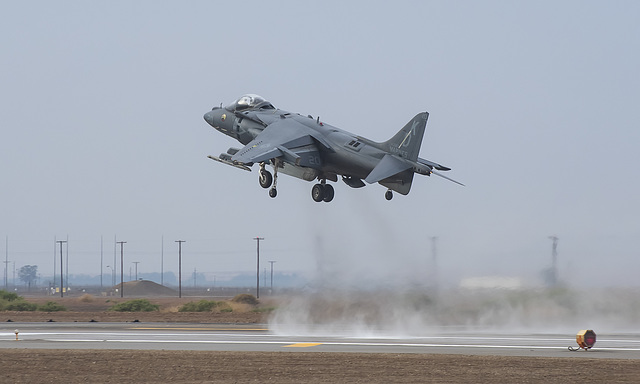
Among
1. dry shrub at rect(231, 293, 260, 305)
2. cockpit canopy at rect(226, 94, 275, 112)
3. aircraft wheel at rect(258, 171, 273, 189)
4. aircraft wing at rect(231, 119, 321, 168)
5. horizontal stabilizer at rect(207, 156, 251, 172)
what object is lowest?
dry shrub at rect(231, 293, 260, 305)

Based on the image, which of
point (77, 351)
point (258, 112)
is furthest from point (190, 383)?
point (258, 112)

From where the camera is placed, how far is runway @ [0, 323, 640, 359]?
38.5 m

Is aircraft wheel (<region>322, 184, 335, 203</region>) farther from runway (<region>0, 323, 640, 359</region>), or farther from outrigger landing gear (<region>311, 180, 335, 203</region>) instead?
runway (<region>0, 323, 640, 359</region>)

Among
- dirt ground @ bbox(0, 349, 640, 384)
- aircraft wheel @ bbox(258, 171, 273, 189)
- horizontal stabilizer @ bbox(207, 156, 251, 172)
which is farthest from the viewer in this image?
aircraft wheel @ bbox(258, 171, 273, 189)

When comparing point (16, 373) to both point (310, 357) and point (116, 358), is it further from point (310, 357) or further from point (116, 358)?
point (310, 357)

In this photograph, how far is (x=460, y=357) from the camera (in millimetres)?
35781

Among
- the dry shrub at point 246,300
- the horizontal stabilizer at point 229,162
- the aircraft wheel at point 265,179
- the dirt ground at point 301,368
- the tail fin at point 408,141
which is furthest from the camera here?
the dry shrub at point 246,300

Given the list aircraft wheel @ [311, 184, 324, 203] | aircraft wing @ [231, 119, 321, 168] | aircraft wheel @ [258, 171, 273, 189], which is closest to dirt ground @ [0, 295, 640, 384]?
aircraft wing @ [231, 119, 321, 168]

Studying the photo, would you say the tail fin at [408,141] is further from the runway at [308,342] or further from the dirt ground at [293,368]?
the dirt ground at [293,368]

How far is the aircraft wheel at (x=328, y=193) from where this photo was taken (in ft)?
171

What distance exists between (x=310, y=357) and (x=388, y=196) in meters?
14.3

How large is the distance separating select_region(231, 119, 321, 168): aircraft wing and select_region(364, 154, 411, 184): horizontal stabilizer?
4805mm

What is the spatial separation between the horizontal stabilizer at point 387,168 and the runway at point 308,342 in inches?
315

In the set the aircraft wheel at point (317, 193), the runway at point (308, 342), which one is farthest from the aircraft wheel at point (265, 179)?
the runway at point (308, 342)
